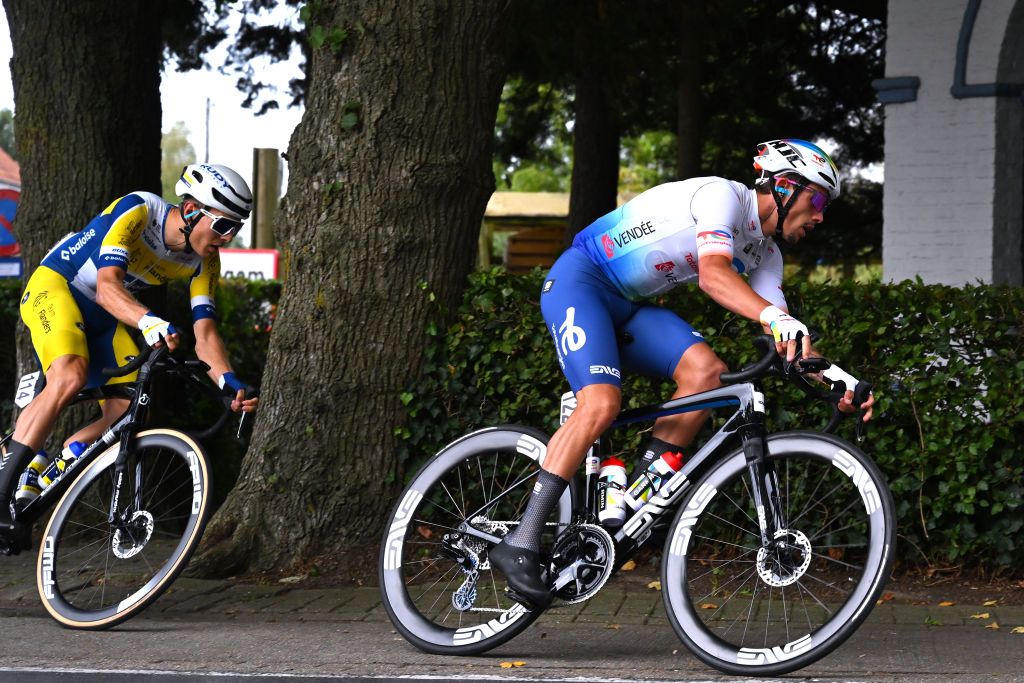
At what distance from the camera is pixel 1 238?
15258 millimetres

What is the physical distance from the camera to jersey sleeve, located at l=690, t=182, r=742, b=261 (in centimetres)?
418

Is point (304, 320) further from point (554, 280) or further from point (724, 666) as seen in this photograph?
point (724, 666)

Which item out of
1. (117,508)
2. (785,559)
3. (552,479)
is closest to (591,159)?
(117,508)

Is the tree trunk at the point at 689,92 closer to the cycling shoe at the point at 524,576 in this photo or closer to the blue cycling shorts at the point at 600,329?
the blue cycling shorts at the point at 600,329

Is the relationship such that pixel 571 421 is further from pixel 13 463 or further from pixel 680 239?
pixel 13 463

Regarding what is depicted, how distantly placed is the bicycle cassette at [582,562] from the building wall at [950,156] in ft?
18.6

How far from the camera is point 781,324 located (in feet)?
12.8

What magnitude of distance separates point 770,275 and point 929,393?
1428 millimetres

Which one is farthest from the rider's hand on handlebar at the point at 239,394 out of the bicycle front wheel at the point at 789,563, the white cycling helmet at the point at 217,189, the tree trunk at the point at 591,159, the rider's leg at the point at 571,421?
the tree trunk at the point at 591,159

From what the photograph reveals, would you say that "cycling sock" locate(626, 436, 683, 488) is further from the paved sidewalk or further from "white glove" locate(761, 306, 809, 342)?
the paved sidewalk

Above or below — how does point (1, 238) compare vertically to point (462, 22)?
below

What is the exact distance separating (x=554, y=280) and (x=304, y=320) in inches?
76.3

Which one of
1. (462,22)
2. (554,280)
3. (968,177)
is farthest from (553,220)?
(554,280)

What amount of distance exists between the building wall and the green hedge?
12.0 ft
